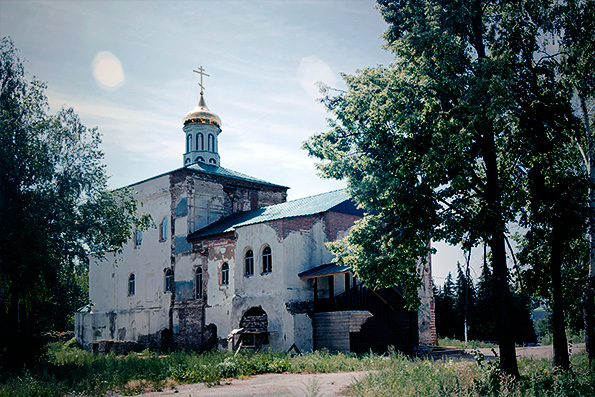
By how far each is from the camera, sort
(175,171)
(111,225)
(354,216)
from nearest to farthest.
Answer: (111,225) → (354,216) → (175,171)

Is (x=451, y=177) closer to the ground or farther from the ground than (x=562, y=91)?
closer to the ground

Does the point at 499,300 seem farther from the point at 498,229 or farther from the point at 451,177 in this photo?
the point at 451,177

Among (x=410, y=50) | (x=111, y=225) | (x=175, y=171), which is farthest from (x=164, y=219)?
(x=410, y=50)

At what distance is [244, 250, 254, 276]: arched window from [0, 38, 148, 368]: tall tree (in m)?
5.69

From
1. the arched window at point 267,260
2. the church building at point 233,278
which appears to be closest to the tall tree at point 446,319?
the church building at point 233,278

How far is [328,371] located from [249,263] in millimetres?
10123

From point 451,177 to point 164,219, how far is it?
796 inches

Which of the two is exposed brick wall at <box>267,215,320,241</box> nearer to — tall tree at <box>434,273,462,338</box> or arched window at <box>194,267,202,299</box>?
arched window at <box>194,267,202,299</box>

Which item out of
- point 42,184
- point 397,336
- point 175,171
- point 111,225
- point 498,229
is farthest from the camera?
point 175,171

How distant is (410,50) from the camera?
39.4ft

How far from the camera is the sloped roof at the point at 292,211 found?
77.0 ft

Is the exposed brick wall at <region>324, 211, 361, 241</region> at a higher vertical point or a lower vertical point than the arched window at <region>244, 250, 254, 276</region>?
higher

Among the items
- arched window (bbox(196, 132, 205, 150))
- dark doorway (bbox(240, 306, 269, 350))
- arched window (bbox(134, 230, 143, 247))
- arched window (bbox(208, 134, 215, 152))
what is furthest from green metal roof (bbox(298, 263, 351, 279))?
arched window (bbox(196, 132, 205, 150))

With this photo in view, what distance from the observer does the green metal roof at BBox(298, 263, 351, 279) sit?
67.4 ft
